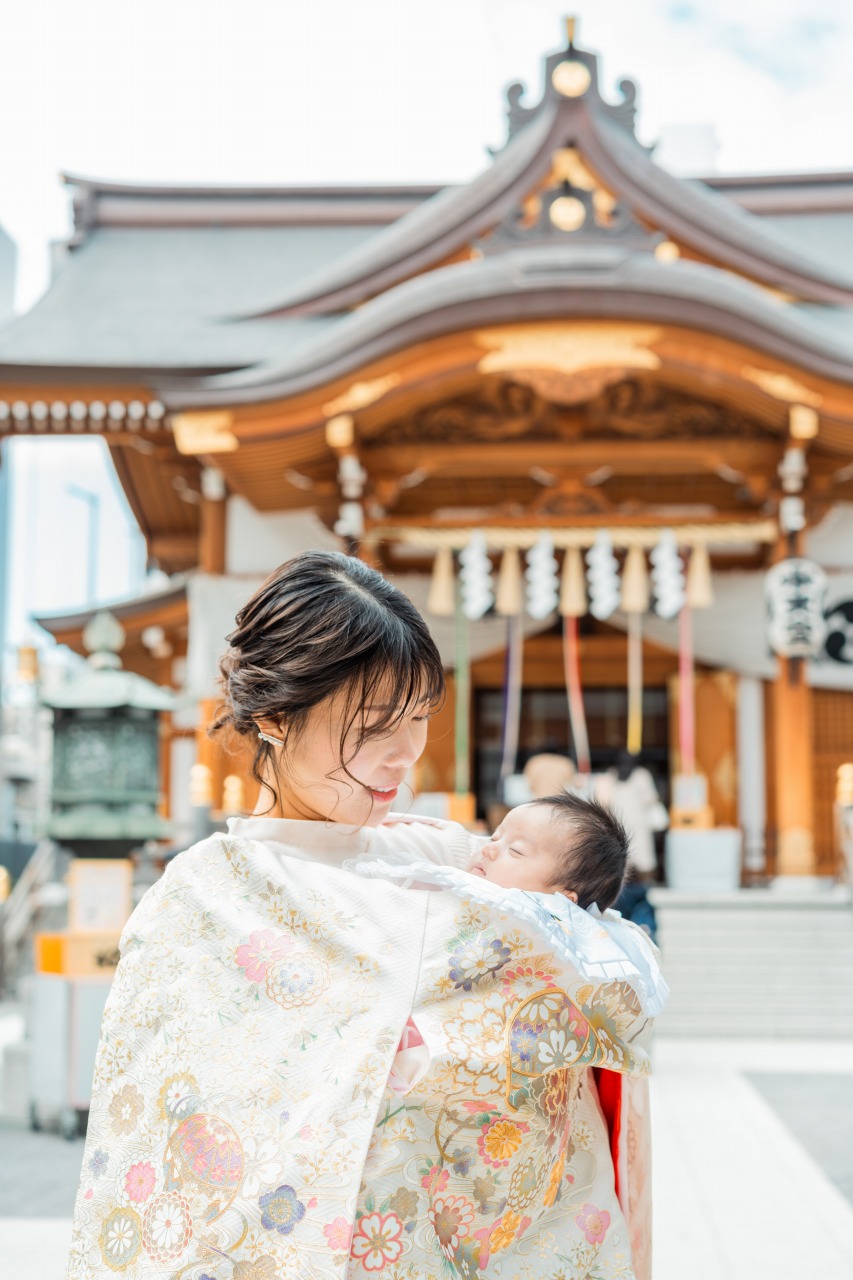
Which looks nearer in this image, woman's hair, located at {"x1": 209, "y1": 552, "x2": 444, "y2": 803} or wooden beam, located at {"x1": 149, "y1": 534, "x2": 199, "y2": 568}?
woman's hair, located at {"x1": 209, "y1": 552, "x2": 444, "y2": 803}

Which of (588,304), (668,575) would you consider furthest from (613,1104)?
(668,575)

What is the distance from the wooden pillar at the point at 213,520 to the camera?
1130cm

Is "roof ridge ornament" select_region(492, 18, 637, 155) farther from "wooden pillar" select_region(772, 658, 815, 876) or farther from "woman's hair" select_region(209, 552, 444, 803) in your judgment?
"woman's hair" select_region(209, 552, 444, 803)

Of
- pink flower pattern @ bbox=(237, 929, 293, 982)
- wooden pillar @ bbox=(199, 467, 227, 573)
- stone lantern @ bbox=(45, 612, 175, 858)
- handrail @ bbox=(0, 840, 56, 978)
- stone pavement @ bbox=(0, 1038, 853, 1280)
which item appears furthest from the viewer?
wooden pillar @ bbox=(199, 467, 227, 573)

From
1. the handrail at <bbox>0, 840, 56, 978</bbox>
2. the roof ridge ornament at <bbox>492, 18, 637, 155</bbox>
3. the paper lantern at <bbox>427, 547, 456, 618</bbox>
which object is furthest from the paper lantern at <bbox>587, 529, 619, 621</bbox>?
the handrail at <bbox>0, 840, 56, 978</bbox>

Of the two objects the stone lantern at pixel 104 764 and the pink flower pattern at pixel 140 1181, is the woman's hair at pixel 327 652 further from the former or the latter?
the stone lantern at pixel 104 764

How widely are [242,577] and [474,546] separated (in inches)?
88.3

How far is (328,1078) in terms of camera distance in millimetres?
1267

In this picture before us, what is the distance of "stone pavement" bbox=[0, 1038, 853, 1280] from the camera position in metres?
3.98

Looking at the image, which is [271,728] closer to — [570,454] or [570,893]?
[570,893]

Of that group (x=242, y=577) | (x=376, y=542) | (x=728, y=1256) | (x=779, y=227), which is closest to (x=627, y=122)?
(x=779, y=227)

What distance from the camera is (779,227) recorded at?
14.0 meters

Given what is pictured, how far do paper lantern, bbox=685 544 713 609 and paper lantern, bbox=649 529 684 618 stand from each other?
15cm

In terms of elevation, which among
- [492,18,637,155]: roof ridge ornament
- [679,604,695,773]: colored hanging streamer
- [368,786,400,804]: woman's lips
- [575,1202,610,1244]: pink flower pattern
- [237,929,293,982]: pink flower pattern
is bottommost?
[575,1202,610,1244]: pink flower pattern
